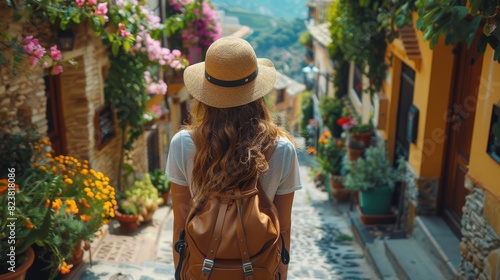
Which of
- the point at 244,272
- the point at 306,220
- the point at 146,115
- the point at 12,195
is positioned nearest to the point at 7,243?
the point at 12,195

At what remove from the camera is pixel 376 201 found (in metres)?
7.22

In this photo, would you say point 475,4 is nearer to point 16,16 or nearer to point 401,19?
point 401,19

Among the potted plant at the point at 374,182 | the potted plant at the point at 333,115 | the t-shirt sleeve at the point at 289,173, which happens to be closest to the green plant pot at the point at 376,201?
the potted plant at the point at 374,182

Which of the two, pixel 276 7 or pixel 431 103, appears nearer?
pixel 431 103

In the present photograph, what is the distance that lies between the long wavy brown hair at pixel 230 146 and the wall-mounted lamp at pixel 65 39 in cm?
346

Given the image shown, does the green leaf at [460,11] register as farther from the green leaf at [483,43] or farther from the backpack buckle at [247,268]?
the backpack buckle at [247,268]

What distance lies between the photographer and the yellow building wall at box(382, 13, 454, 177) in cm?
569

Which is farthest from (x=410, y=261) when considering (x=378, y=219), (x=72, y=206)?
(x=72, y=206)

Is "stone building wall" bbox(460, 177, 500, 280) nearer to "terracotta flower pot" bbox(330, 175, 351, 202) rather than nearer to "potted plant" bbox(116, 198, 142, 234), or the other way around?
"potted plant" bbox(116, 198, 142, 234)

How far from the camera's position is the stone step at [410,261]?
16.5ft

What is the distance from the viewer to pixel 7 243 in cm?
328

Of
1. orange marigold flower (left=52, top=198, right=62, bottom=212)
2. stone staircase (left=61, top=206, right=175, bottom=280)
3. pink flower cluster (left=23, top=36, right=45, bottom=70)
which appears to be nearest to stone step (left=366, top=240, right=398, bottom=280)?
stone staircase (left=61, top=206, right=175, bottom=280)

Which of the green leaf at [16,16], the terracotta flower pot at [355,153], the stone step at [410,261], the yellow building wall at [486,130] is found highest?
the green leaf at [16,16]

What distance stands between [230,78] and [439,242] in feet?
12.6
